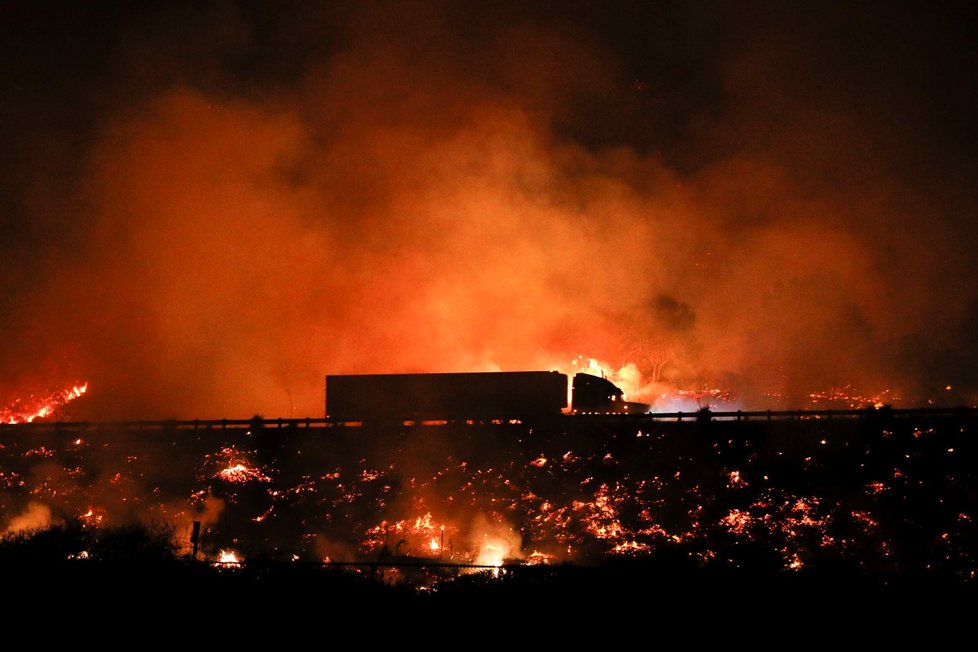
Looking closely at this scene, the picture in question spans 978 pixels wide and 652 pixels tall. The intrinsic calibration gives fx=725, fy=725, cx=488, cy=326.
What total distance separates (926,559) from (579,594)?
12397 mm

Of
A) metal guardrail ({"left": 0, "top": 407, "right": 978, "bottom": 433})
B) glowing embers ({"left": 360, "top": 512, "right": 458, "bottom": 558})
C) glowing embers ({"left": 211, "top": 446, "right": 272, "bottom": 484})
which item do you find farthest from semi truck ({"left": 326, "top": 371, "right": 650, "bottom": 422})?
A: glowing embers ({"left": 360, "top": 512, "right": 458, "bottom": 558})

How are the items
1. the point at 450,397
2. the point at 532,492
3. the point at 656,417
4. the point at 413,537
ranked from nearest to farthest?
the point at 413,537 → the point at 532,492 → the point at 656,417 → the point at 450,397

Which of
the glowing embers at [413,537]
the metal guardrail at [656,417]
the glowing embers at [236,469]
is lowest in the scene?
the glowing embers at [413,537]

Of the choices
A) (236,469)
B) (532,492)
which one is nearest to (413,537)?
(532,492)

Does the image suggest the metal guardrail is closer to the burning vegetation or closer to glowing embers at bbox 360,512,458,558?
the burning vegetation

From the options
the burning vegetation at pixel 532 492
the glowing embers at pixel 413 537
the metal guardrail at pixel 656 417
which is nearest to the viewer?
the burning vegetation at pixel 532 492

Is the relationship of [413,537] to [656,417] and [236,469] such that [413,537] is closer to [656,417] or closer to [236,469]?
[236,469]

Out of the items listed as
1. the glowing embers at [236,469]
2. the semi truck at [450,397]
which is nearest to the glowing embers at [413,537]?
the glowing embers at [236,469]

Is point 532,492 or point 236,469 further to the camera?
point 236,469

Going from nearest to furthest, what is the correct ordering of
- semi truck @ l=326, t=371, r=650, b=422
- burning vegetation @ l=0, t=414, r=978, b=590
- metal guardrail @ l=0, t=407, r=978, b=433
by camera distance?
burning vegetation @ l=0, t=414, r=978, b=590
metal guardrail @ l=0, t=407, r=978, b=433
semi truck @ l=326, t=371, r=650, b=422

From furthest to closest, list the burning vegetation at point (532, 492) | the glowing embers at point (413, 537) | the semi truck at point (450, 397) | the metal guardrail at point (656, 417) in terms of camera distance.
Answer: the semi truck at point (450, 397) → the metal guardrail at point (656, 417) → the glowing embers at point (413, 537) → the burning vegetation at point (532, 492)

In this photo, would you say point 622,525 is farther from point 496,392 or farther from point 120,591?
point 120,591

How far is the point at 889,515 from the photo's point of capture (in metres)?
23.2

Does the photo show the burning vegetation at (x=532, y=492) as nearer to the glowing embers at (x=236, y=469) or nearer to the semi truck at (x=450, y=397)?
the glowing embers at (x=236, y=469)
